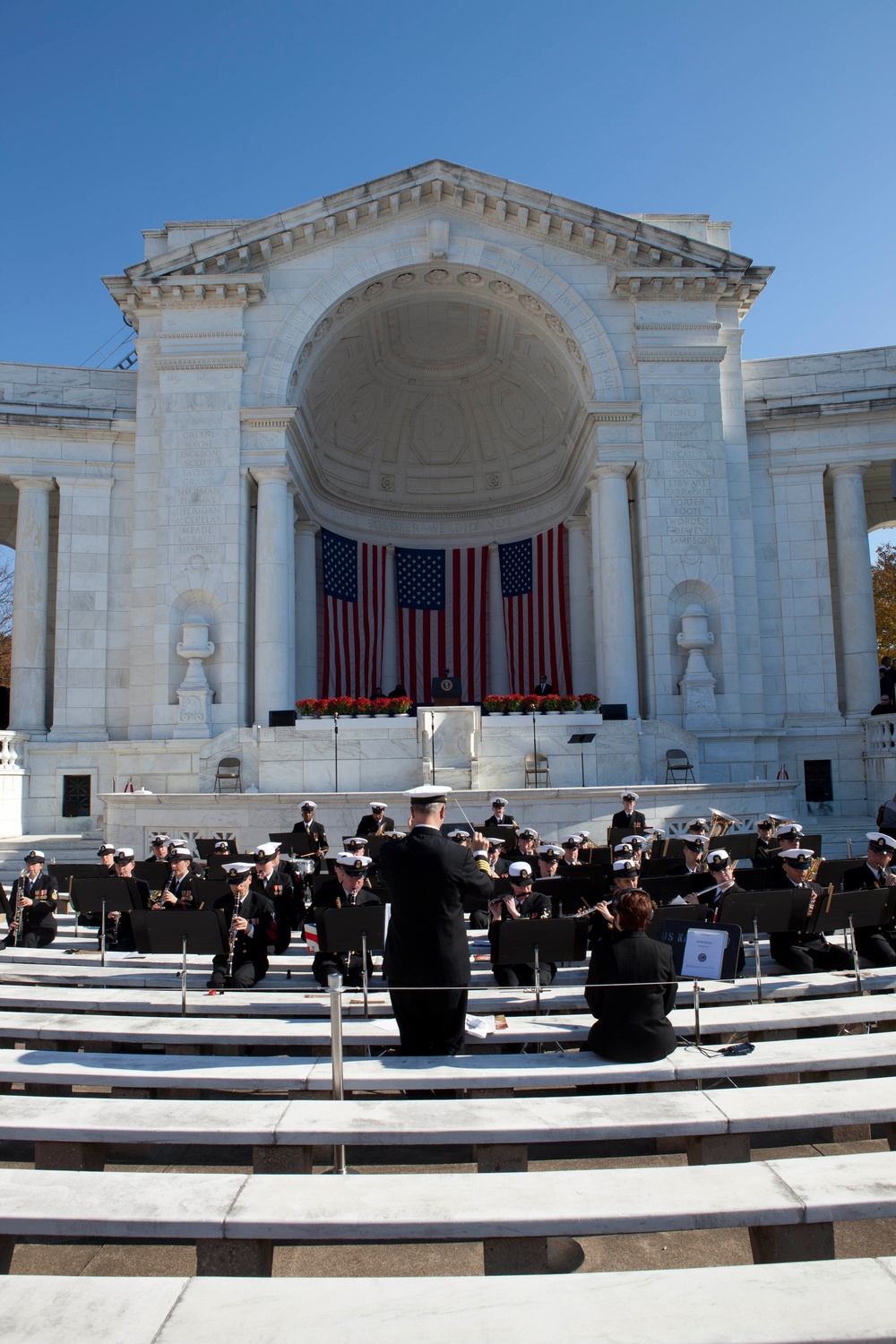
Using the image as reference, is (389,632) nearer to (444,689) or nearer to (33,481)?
(444,689)

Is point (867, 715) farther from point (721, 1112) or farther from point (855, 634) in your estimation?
point (721, 1112)

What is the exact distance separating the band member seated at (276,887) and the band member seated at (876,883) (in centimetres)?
632

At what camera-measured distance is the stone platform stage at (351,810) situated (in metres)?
18.7

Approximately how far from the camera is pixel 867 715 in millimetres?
27234

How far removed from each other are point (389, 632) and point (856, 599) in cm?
1634

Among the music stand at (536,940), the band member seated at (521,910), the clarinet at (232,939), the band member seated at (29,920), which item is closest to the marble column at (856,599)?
the band member seated at (521,910)

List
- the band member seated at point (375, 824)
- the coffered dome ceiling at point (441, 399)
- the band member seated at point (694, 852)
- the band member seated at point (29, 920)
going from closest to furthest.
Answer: the band member seated at point (694, 852) < the band member seated at point (29, 920) < the band member seated at point (375, 824) < the coffered dome ceiling at point (441, 399)

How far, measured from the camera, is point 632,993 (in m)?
A: 6.16

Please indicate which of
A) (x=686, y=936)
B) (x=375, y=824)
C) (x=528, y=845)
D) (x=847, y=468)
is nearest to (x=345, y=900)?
(x=528, y=845)

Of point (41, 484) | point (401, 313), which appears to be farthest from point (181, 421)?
point (401, 313)

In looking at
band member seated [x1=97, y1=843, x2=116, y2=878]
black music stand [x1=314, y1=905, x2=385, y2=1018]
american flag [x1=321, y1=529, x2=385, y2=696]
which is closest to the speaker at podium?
american flag [x1=321, y1=529, x2=385, y2=696]

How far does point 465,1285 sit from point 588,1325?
0.54 meters

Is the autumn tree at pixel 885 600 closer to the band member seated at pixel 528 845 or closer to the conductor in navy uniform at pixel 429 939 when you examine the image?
the band member seated at pixel 528 845

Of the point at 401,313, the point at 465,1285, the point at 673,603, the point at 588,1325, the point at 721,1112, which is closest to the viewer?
the point at 588,1325
